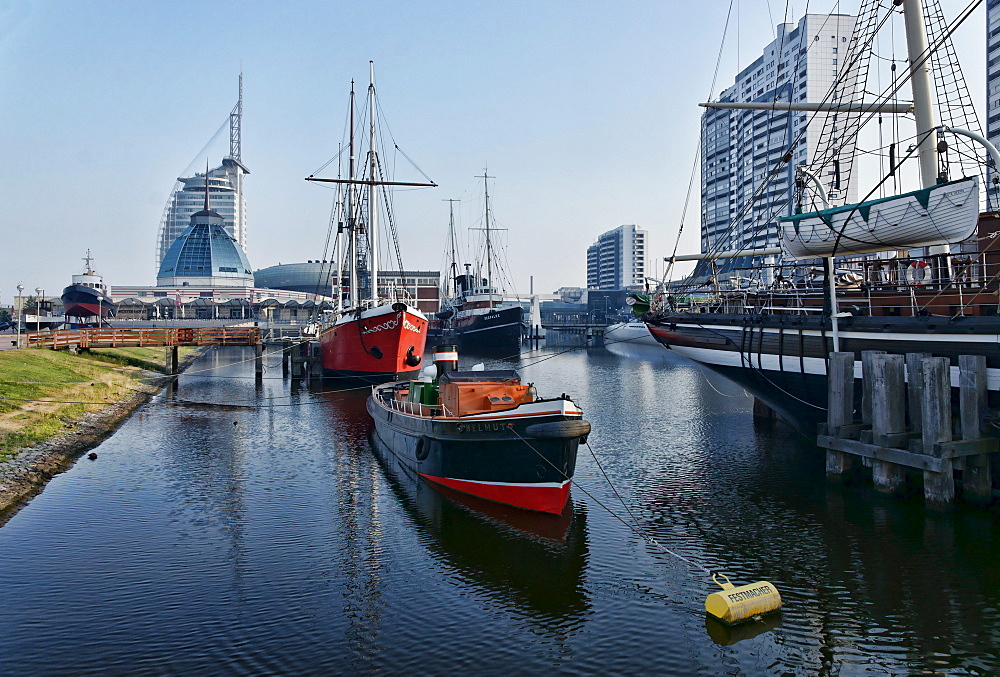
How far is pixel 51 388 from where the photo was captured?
3316cm

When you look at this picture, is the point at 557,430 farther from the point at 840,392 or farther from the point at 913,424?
the point at 913,424

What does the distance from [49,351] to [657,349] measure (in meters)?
→ 73.8

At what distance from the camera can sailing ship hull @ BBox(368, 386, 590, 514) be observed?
16781 mm

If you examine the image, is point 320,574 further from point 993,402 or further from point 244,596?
point 993,402

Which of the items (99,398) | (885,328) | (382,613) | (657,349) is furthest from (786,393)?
Result: (657,349)

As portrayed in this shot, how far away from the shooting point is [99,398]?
35.5 m

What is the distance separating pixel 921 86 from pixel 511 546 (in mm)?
20685

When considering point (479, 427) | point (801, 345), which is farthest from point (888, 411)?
point (479, 427)

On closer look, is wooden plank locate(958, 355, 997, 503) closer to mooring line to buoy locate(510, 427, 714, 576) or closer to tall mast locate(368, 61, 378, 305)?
mooring line to buoy locate(510, 427, 714, 576)

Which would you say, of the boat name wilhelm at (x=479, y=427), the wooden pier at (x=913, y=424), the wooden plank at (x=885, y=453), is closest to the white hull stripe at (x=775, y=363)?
the wooden pier at (x=913, y=424)

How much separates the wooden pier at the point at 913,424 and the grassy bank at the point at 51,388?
25555mm

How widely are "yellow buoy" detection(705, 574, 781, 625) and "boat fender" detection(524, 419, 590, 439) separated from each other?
5.31 m

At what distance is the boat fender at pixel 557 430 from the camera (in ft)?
54.4

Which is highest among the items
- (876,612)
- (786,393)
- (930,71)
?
(930,71)
